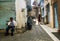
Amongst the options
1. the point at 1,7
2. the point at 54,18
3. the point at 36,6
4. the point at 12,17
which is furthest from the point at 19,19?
the point at 36,6

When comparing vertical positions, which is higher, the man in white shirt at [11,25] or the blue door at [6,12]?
the blue door at [6,12]

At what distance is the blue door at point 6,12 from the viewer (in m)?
15.6

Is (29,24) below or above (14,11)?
below

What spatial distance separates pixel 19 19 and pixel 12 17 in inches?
30.1

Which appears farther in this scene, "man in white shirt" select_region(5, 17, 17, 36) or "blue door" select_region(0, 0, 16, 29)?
"blue door" select_region(0, 0, 16, 29)

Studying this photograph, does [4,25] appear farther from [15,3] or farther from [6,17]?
[15,3]

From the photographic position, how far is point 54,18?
Answer: 769 inches

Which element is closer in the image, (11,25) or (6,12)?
(11,25)

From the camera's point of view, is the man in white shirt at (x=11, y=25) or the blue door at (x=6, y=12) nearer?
the man in white shirt at (x=11, y=25)

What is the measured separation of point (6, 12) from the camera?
617 inches

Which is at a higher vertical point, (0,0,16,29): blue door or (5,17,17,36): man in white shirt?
(0,0,16,29): blue door

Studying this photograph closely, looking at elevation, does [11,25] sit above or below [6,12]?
below

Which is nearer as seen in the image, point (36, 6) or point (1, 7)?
point (1, 7)

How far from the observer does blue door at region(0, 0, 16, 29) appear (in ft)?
51.2
